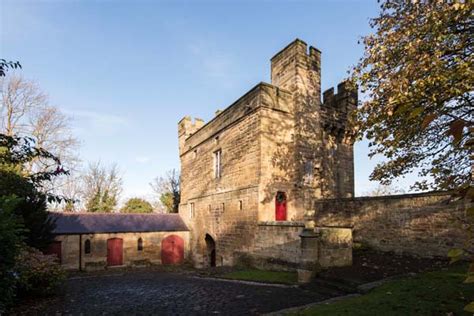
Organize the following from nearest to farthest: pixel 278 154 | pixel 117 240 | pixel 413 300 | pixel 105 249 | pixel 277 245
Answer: pixel 413 300, pixel 277 245, pixel 278 154, pixel 105 249, pixel 117 240

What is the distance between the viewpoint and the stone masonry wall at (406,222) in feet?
34.0

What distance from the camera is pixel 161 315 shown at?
6926 mm

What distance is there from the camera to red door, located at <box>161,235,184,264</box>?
76.0 feet

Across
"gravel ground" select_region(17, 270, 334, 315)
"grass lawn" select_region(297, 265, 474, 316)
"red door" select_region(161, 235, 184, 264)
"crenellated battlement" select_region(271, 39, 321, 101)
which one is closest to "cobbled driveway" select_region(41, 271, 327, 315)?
"gravel ground" select_region(17, 270, 334, 315)

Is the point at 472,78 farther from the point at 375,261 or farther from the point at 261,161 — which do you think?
the point at 261,161

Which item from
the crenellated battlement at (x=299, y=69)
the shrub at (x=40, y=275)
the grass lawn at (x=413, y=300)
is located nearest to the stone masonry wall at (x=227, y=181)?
the crenellated battlement at (x=299, y=69)

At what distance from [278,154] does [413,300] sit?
961 cm

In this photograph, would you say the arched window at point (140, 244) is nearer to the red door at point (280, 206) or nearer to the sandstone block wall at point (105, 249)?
the sandstone block wall at point (105, 249)

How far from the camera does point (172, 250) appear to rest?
77.0 ft

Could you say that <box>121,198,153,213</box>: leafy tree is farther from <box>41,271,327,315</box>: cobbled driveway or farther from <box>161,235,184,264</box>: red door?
<box>41,271,327,315</box>: cobbled driveway

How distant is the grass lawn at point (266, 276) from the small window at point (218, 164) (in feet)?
23.0

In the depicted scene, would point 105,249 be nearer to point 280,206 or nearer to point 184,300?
point 280,206

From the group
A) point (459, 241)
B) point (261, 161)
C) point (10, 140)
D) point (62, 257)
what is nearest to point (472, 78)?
point (459, 241)

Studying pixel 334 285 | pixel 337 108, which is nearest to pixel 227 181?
pixel 337 108
